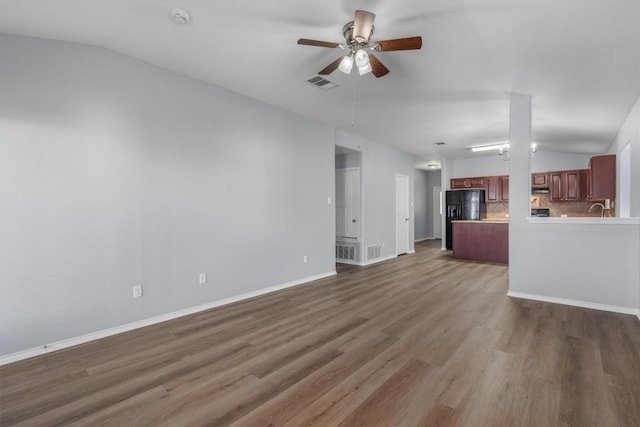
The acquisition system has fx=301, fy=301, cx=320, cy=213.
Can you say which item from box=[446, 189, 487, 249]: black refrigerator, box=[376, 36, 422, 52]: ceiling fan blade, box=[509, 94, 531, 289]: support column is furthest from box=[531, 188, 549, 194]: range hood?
box=[376, 36, 422, 52]: ceiling fan blade

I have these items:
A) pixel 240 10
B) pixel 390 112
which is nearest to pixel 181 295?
pixel 240 10

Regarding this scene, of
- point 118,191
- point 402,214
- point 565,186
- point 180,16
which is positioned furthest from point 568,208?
point 118,191

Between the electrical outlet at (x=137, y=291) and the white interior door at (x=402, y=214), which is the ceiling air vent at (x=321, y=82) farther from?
the white interior door at (x=402, y=214)

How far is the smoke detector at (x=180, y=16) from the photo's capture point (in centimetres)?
243

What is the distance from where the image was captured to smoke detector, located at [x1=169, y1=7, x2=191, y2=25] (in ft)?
7.96

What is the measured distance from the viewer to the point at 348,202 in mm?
6832

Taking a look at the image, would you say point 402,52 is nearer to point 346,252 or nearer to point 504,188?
point 346,252

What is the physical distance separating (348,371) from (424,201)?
10670 mm

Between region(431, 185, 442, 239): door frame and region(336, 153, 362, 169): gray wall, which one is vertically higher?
region(336, 153, 362, 169): gray wall

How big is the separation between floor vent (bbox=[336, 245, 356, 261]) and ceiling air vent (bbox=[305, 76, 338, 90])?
3.80m

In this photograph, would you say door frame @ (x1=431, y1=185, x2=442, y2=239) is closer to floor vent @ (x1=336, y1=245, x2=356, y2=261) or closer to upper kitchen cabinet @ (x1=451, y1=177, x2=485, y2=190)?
upper kitchen cabinet @ (x1=451, y1=177, x2=485, y2=190)

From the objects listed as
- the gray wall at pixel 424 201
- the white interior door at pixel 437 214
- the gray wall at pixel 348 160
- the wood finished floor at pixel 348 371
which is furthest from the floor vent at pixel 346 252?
the white interior door at pixel 437 214

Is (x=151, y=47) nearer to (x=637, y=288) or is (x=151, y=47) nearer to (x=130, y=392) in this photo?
(x=130, y=392)

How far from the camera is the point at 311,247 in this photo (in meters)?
5.28
